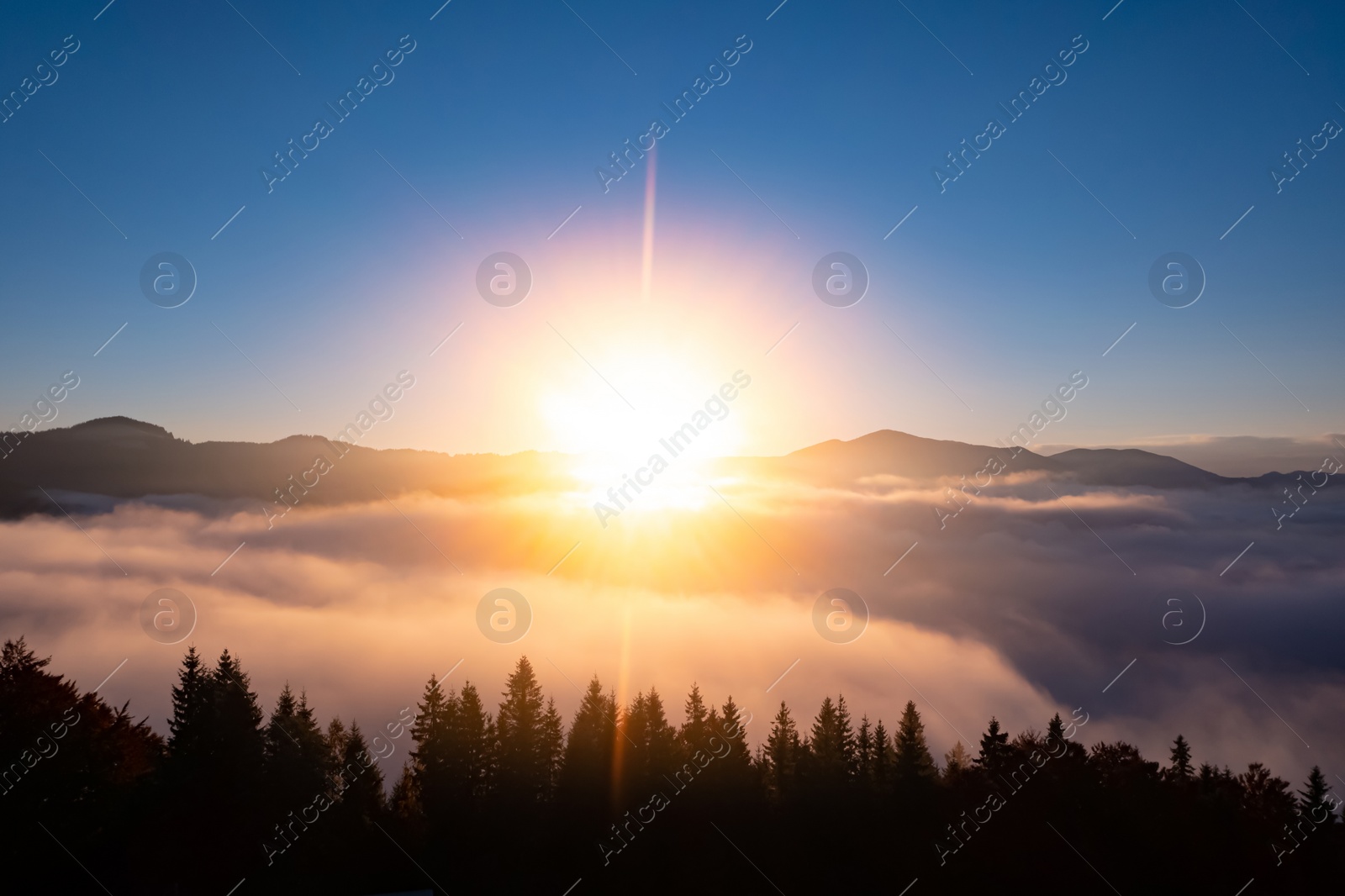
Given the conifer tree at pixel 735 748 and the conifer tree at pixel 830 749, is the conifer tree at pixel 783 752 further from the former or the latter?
the conifer tree at pixel 735 748

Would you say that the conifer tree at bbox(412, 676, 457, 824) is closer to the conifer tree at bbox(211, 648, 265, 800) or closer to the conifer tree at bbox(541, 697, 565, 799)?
the conifer tree at bbox(541, 697, 565, 799)

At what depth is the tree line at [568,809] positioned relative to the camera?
20.5m

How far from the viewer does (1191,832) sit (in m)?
21.7

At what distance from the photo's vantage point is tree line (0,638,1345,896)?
2053 centimetres

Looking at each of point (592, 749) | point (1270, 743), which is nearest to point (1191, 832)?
point (592, 749)

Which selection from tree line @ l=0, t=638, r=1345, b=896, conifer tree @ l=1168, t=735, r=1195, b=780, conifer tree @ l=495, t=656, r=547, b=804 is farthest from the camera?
conifer tree @ l=1168, t=735, r=1195, b=780

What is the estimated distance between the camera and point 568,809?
2372 cm

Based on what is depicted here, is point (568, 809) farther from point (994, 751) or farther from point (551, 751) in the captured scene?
point (994, 751)

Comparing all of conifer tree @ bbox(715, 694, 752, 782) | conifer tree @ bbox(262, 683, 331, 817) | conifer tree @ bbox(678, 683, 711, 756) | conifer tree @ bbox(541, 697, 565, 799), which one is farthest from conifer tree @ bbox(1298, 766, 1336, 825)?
conifer tree @ bbox(262, 683, 331, 817)

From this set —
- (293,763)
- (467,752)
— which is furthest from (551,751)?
(293,763)

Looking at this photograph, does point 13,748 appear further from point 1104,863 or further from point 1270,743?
point 1270,743

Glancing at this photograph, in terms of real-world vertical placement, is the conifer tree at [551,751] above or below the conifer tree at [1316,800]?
above

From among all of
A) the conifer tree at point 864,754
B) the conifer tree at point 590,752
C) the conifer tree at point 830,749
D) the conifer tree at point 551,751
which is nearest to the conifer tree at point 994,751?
the conifer tree at point 864,754

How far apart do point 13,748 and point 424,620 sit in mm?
182529
